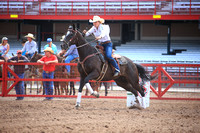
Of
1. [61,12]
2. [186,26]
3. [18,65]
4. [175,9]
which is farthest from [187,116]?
[186,26]

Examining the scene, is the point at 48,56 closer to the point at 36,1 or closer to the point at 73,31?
the point at 73,31

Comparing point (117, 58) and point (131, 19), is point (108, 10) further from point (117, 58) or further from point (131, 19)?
point (117, 58)

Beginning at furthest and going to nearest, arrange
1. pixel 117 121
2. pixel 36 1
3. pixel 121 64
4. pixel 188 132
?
1. pixel 36 1
2. pixel 121 64
3. pixel 117 121
4. pixel 188 132

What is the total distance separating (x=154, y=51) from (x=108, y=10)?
471 centimetres

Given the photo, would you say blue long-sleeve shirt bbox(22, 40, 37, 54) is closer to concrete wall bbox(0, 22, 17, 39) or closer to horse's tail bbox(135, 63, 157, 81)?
horse's tail bbox(135, 63, 157, 81)

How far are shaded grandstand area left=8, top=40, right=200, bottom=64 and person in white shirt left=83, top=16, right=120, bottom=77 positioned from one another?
451 inches

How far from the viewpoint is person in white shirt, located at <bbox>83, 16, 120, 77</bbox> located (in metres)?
9.89

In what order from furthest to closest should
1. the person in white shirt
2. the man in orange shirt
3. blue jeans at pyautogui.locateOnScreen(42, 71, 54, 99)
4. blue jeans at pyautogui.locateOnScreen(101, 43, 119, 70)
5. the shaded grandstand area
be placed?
the shaded grandstand area
blue jeans at pyautogui.locateOnScreen(42, 71, 54, 99)
the man in orange shirt
blue jeans at pyautogui.locateOnScreen(101, 43, 119, 70)
the person in white shirt

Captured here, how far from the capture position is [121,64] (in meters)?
10.5

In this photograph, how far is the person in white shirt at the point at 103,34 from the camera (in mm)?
9891

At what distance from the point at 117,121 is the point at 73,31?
333cm

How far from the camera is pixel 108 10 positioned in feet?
83.4

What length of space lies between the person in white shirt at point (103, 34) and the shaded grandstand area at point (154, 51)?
37.5 ft

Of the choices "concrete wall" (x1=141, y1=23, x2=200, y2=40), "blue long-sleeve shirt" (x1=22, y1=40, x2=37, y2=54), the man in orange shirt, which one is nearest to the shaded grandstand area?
"concrete wall" (x1=141, y1=23, x2=200, y2=40)
